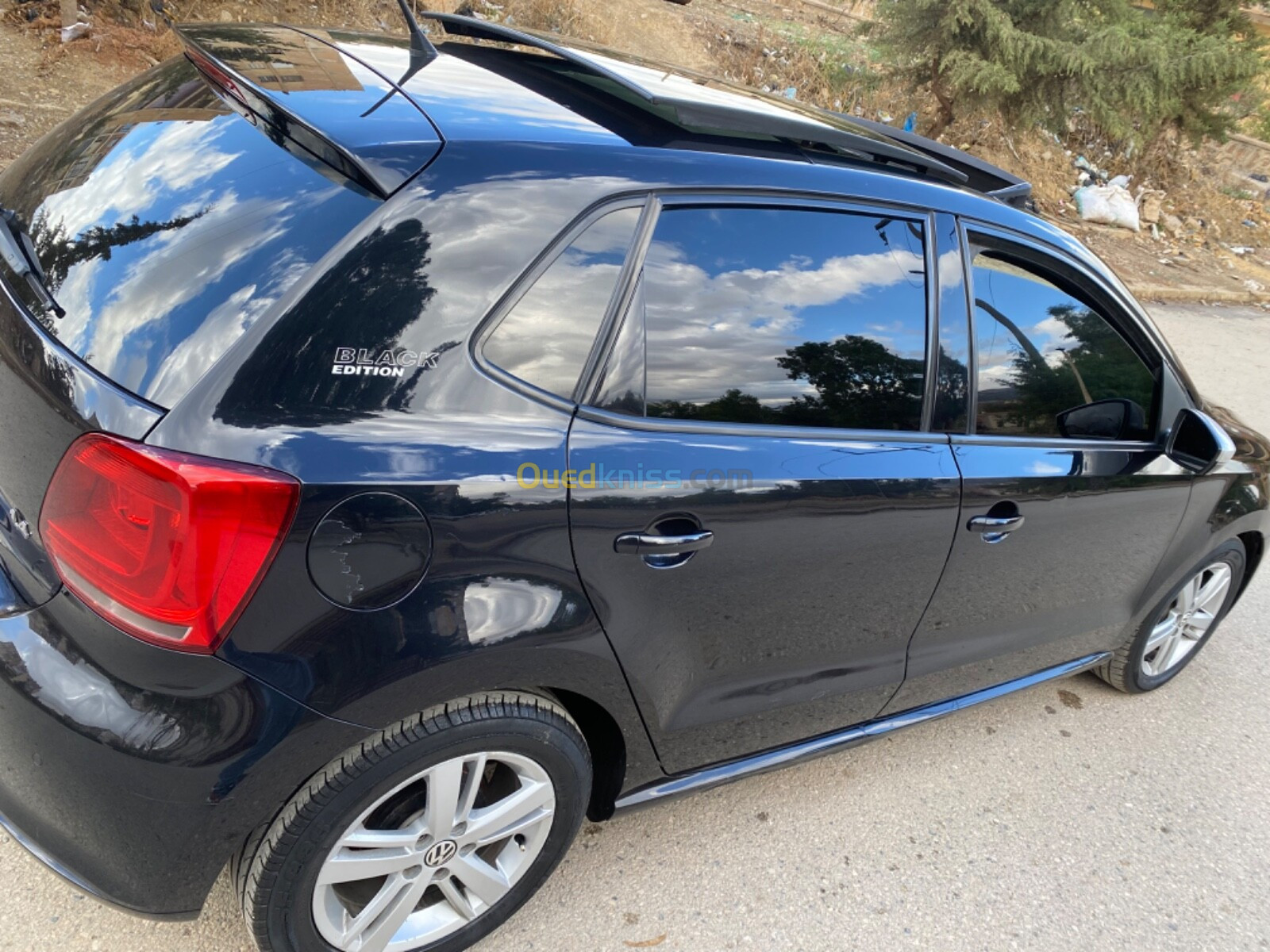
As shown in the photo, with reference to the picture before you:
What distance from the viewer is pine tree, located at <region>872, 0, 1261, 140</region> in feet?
33.2

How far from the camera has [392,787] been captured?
1661 mm

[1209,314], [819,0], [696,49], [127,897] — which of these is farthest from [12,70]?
[819,0]

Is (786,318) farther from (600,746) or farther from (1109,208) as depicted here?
(1109,208)

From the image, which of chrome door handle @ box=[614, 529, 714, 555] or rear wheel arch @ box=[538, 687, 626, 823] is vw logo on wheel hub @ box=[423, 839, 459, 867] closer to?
rear wheel arch @ box=[538, 687, 626, 823]

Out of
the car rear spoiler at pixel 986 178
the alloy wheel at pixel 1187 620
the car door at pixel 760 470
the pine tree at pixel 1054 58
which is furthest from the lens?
the pine tree at pixel 1054 58

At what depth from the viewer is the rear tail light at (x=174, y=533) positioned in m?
1.39

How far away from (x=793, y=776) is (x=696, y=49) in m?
12.2

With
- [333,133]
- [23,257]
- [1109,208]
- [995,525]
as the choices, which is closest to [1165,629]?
[995,525]

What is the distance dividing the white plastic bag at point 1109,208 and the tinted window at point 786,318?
11.4 m

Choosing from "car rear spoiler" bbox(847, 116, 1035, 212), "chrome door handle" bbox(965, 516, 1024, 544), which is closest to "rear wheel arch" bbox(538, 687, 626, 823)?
"chrome door handle" bbox(965, 516, 1024, 544)

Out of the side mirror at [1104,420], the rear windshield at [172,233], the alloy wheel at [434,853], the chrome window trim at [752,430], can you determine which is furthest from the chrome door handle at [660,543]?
the side mirror at [1104,420]

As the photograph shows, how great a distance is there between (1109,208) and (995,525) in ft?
37.6

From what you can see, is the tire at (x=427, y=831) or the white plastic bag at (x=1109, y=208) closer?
the tire at (x=427, y=831)

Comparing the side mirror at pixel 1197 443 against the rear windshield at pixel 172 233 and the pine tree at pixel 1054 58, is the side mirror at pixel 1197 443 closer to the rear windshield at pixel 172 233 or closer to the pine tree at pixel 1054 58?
the rear windshield at pixel 172 233
